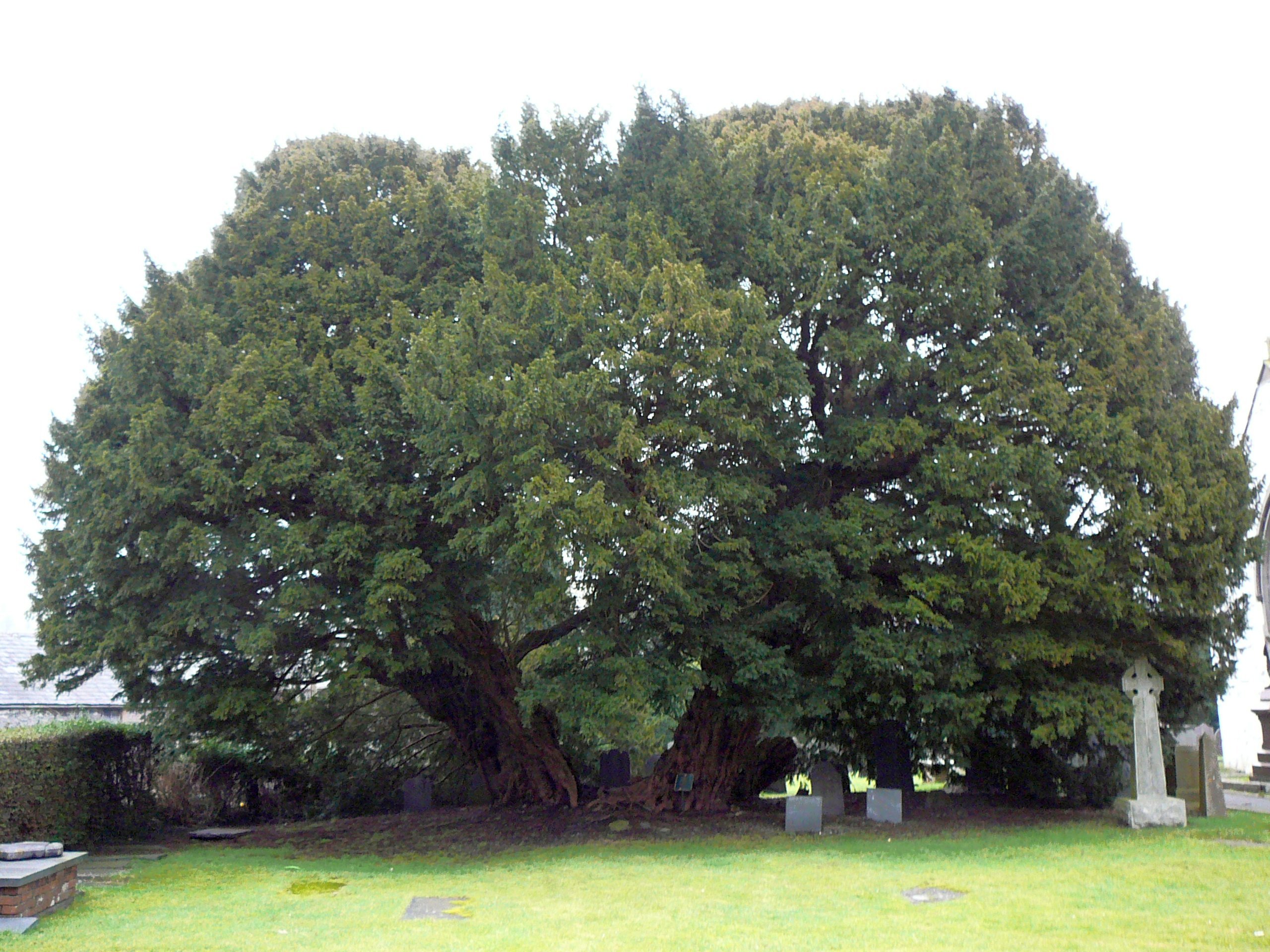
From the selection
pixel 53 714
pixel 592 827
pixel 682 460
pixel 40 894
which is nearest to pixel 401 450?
pixel 682 460

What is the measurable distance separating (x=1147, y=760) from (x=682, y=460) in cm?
698

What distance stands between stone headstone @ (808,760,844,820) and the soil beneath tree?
0.30 m

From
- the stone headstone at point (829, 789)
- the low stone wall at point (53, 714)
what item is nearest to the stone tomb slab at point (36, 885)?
the stone headstone at point (829, 789)

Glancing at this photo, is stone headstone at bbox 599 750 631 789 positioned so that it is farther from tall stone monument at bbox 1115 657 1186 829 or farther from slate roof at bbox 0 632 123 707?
slate roof at bbox 0 632 123 707

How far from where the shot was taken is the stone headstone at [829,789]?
14820 mm

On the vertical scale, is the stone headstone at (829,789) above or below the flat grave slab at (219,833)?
above

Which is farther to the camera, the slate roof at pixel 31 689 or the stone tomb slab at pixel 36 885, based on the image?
the slate roof at pixel 31 689

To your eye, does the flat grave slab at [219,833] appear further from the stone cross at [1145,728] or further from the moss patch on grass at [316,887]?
the stone cross at [1145,728]

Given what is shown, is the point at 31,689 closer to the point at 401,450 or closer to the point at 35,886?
the point at 401,450

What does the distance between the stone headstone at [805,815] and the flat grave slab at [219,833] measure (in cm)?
863

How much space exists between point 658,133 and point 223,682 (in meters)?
10.6

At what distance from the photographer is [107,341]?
632 inches

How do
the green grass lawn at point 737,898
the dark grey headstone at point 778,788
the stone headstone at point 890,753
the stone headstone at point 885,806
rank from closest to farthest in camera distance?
1. the green grass lawn at point 737,898
2. the stone headstone at point 885,806
3. the stone headstone at point 890,753
4. the dark grey headstone at point 778,788

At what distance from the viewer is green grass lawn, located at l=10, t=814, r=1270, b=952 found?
22.6 feet
